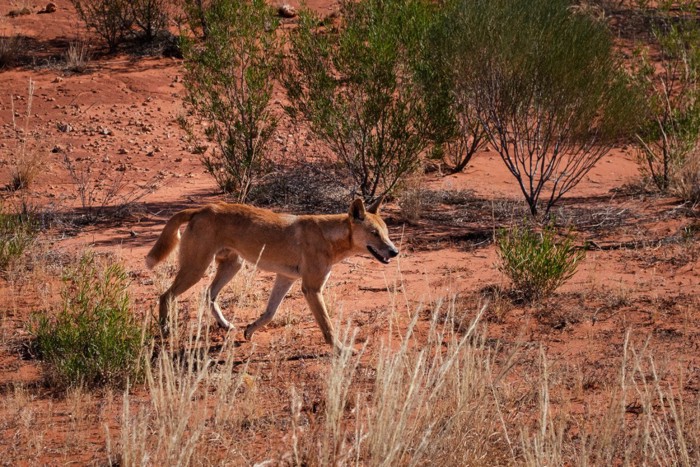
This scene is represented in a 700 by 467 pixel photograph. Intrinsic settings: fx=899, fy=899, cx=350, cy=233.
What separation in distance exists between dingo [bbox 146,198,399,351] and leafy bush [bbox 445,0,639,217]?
5.65m

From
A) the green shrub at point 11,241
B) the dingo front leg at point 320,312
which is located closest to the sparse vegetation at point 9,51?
the green shrub at point 11,241

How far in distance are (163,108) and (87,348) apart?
1371 centimetres

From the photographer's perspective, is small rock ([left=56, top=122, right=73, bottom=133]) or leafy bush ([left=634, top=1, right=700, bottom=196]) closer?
leafy bush ([left=634, top=1, right=700, bottom=196])

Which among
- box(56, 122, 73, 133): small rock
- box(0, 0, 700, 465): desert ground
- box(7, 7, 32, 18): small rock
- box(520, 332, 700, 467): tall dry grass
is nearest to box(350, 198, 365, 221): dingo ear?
box(0, 0, 700, 465): desert ground

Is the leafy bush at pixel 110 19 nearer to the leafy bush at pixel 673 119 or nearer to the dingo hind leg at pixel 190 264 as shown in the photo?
the leafy bush at pixel 673 119

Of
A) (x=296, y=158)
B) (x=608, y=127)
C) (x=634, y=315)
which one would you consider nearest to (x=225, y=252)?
(x=634, y=315)

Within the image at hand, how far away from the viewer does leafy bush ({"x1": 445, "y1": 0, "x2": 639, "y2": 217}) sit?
13.3 meters

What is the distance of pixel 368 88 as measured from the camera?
1468 cm

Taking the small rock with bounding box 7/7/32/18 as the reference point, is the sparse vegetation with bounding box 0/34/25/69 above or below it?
below

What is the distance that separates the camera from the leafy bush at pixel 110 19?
2336 cm

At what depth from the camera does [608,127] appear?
1401cm

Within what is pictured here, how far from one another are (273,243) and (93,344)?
2053mm

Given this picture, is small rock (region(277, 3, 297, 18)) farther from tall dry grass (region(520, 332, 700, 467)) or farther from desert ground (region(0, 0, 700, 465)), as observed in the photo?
tall dry grass (region(520, 332, 700, 467))

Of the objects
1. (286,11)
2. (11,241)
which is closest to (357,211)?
(11,241)
